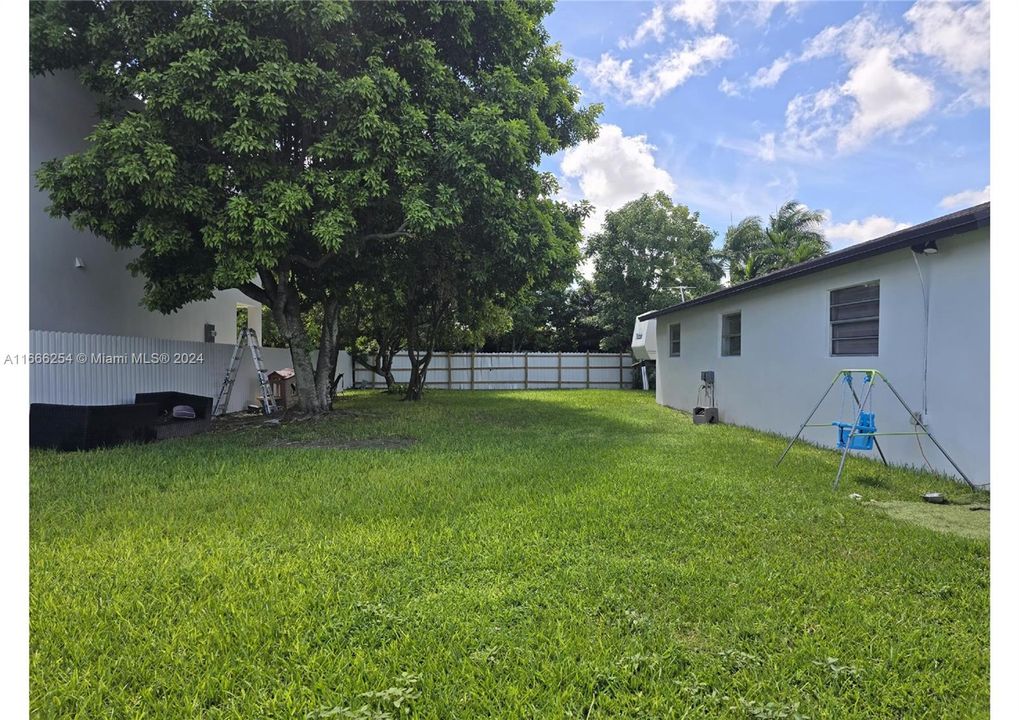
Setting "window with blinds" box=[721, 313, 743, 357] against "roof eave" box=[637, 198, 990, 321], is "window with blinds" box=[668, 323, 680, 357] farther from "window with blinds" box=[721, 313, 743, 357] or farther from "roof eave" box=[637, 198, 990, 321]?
"roof eave" box=[637, 198, 990, 321]

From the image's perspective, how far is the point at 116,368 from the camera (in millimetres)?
7559

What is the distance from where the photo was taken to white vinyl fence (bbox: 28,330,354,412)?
6.47 meters

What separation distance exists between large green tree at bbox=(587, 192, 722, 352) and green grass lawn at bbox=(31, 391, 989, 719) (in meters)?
17.1

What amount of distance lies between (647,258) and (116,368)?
18915 millimetres

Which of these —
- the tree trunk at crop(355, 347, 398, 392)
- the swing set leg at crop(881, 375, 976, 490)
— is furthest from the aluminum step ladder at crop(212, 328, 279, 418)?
the swing set leg at crop(881, 375, 976, 490)

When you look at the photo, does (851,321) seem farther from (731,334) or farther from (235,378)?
(235,378)

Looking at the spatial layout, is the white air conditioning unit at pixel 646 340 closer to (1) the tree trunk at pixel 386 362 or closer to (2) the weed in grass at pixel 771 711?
(1) the tree trunk at pixel 386 362

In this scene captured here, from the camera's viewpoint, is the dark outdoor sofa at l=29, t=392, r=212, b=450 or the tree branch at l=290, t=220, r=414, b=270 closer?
the dark outdoor sofa at l=29, t=392, r=212, b=450

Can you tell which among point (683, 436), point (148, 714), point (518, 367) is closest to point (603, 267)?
point (518, 367)

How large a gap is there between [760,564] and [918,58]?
5555 millimetres

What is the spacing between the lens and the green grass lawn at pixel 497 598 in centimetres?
184

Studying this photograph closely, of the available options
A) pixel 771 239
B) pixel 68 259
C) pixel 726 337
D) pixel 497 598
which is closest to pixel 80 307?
pixel 68 259

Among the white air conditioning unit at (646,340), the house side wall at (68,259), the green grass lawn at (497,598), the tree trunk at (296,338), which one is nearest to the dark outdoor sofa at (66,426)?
the green grass lawn at (497,598)

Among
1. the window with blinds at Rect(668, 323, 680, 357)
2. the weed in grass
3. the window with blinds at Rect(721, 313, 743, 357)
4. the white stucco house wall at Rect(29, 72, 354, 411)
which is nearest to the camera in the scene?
the weed in grass
